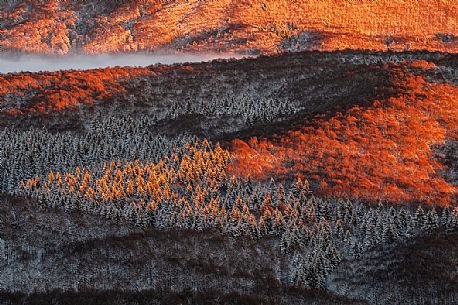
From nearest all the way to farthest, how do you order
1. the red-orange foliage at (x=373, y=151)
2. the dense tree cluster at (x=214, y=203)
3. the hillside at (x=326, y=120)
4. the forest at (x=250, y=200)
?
the forest at (x=250, y=200) < the dense tree cluster at (x=214, y=203) < the red-orange foliage at (x=373, y=151) < the hillside at (x=326, y=120)

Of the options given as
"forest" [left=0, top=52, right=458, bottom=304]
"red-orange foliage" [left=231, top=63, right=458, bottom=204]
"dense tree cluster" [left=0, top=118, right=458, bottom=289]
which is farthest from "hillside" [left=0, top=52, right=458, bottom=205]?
"dense tree cluster" [left=0, top=118, right=458, bottom=289]

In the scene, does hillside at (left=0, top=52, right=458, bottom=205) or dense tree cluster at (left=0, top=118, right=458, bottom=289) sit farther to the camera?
hillside at (left=0, top=52, right=458, bottom=205)

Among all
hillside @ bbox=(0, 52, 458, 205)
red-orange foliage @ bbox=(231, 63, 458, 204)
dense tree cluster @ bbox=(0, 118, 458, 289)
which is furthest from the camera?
hillside @ bbox=(0, 52, 458, 205)

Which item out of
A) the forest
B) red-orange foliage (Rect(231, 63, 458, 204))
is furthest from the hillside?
the forest

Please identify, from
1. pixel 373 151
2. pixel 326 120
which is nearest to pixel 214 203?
pixel 373 151

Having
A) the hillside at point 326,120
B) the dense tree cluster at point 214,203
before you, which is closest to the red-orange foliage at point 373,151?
the hillside at point 326,120

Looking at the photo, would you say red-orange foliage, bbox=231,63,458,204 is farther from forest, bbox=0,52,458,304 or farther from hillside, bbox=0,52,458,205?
forest, bbox=0,52,458,304

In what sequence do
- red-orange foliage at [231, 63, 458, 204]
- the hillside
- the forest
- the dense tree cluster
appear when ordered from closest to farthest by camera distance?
the forest → the dense tree cluster → red-orange foliage at [231, 63, 458, 204] → the hillside

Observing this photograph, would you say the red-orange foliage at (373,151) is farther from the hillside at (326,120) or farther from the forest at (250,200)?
the forest at (250,200)
